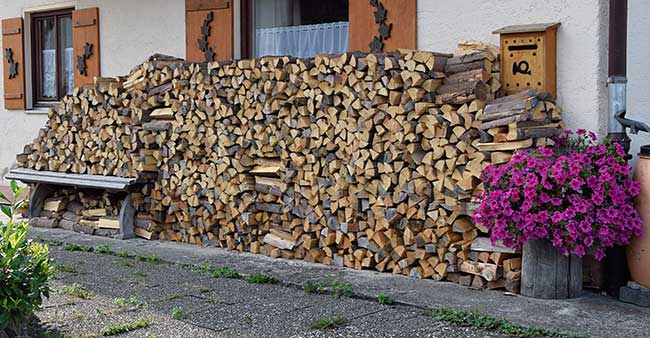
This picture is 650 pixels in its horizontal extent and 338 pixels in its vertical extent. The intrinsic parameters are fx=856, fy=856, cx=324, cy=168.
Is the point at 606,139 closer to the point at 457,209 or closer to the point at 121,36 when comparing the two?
the point at 457,209

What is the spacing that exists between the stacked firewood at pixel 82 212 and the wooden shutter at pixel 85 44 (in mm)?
1584

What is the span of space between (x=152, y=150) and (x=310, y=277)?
2.63 metres

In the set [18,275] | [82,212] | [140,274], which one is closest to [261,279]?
[140,274]

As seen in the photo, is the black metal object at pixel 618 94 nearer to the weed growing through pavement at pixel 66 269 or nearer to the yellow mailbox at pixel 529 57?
the yellow mailbox at pixel 529 57

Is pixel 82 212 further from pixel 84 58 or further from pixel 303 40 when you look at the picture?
pixel 303 40

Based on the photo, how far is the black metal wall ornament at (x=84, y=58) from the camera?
10.1 meters

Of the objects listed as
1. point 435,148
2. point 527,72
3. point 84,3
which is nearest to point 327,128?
point 435,148

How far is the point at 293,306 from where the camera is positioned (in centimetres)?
549

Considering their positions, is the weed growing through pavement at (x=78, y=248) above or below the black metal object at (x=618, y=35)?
below

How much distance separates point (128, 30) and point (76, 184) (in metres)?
2.03

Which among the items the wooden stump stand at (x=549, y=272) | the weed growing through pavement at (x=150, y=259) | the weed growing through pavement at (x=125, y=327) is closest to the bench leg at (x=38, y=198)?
the weed growing through pavement at (x=150, y=259)

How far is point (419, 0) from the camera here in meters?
7.00

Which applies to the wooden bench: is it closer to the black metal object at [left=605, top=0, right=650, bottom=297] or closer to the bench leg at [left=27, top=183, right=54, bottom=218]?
the bench leg at [left=27, top=183, right=54, bottom=218]

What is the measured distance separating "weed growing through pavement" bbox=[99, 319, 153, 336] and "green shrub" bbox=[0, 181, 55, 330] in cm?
57
